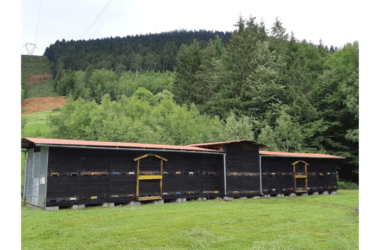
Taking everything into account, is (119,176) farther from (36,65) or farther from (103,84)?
(36,65)


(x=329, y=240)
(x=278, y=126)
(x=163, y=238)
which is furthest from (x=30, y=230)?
(x=278, y=126)

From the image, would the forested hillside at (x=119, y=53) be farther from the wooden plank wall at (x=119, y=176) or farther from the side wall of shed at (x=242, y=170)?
the wooden plank wall at (x=119, y=176)

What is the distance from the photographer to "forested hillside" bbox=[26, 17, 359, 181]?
42.2m

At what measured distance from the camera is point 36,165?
1897cm

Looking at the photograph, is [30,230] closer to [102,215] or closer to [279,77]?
[102,215]

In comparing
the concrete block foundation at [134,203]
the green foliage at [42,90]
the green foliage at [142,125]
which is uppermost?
the green foliage at [42,90]

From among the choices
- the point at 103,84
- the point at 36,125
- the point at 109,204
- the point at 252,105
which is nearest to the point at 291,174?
the point at 109,204

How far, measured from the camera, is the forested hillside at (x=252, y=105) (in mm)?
42250

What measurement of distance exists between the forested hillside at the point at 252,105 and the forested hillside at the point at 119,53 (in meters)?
60.4

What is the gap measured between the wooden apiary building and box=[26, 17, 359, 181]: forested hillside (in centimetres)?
1349

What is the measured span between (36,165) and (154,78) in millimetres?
91053

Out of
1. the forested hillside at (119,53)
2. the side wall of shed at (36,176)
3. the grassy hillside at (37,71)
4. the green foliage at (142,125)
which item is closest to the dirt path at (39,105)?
the grassy hillside at (37,71)

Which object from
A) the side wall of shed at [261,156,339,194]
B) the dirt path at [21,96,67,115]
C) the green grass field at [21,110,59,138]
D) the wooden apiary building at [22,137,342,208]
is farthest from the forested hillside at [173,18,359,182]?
the dirt path at [21,96,67,115]

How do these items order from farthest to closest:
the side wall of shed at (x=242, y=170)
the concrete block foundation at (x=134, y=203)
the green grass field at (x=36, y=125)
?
the green grass field at (x=36, y=125) → the side wall of shed at (x=242, y=170) → the concrete block foundation at (x=134, y=203)
